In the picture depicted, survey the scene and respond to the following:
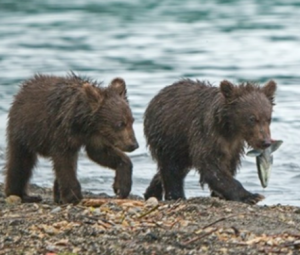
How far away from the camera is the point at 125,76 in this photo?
21.2m

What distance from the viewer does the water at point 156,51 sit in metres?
14.6

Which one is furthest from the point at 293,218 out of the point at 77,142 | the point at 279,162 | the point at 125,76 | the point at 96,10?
the point at 96,10

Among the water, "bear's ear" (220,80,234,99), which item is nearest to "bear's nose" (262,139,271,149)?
A: "bear's ear" (220,80,234,99)

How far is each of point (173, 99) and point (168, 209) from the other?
6.69 feet

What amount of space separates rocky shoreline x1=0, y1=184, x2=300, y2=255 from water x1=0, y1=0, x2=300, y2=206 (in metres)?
2.84

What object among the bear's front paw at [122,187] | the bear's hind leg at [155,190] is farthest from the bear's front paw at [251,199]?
the bear's hind leg at [155,190]

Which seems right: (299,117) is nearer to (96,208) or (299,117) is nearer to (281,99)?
(281,99)

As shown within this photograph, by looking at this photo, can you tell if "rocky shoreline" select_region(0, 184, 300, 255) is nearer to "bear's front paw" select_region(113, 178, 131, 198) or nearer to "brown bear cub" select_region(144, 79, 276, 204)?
"bear's front paw" select_region(113, 178, 131, 198)

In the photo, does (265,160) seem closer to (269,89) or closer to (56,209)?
(269,89)

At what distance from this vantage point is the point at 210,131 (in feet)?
36.7

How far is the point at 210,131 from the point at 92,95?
43.9 inches

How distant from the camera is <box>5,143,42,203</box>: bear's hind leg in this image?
11.4m

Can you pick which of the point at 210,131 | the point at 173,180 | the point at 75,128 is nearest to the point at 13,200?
the point at 75,128

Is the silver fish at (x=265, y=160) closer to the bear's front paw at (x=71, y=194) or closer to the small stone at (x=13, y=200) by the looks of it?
the bear's front paw at (x=71, y=194)
